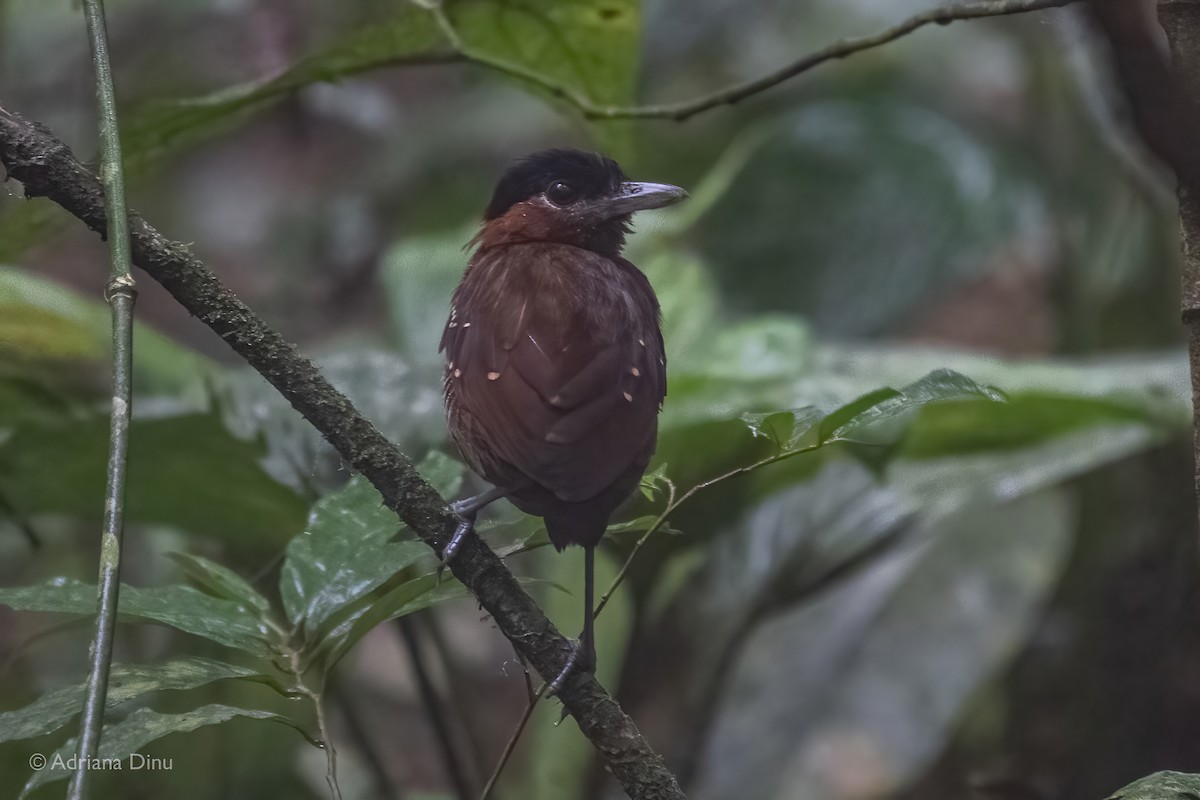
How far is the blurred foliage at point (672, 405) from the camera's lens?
61.1 inches

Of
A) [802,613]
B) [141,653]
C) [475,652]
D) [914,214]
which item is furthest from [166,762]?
[914,214]

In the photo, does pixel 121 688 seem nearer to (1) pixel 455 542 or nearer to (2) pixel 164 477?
(1) pixel 455 542

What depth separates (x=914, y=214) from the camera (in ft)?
11.2

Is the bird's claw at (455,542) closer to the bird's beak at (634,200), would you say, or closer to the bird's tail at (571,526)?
the bird's tail at (571,526)

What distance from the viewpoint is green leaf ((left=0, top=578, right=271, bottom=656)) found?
104 centimetres

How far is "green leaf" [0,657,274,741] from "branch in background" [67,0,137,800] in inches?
5.6

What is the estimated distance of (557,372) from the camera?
1.19 metres

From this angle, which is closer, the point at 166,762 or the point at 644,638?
the point at 166,762

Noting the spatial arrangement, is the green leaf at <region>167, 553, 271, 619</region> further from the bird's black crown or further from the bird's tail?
the bird's black crown

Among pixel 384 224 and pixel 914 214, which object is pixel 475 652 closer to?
pixel 384 224

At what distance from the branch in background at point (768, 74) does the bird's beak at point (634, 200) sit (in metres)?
0.09

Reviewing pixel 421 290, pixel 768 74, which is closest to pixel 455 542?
pixel 768 74

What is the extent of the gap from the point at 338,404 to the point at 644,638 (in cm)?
125

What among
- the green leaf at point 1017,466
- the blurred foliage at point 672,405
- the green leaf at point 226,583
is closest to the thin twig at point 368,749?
the blurred foliage at point 672,405
